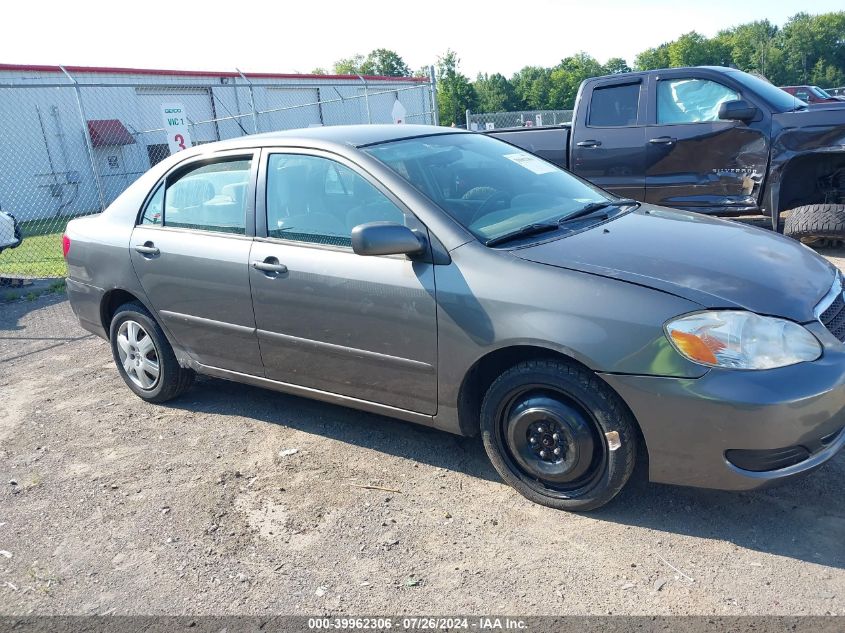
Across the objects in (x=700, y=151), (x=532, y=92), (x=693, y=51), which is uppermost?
(x=693, y=51)

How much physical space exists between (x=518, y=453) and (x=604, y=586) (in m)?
0.71

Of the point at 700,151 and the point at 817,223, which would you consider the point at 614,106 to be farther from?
the point at 817,223

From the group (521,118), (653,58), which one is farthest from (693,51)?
(521,118)

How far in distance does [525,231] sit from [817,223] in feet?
15.4

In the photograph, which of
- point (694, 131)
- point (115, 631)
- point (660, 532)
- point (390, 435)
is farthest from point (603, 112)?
point (115, 631)

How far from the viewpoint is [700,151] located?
752cm

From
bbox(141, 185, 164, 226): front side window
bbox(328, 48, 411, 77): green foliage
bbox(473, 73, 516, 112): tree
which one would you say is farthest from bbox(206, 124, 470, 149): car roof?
bbox(328, 48, 411, 77): green foliage

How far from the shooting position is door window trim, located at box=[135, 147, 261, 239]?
4098 mm

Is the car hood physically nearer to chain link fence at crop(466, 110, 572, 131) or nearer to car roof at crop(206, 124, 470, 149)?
car roof at crop(206, 124, 470, 149)

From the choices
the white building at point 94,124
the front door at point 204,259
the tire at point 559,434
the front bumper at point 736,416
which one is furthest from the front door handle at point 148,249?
the white building at point 94,124

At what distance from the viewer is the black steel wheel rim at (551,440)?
10.1 ft

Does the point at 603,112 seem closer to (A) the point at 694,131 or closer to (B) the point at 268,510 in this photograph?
(A) the point at 694,131

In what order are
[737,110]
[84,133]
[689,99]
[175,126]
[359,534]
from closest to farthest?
[359,534]
[737,110]
[689,99]
[175,126]
[84,133]

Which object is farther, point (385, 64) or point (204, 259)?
point (385, 64)
